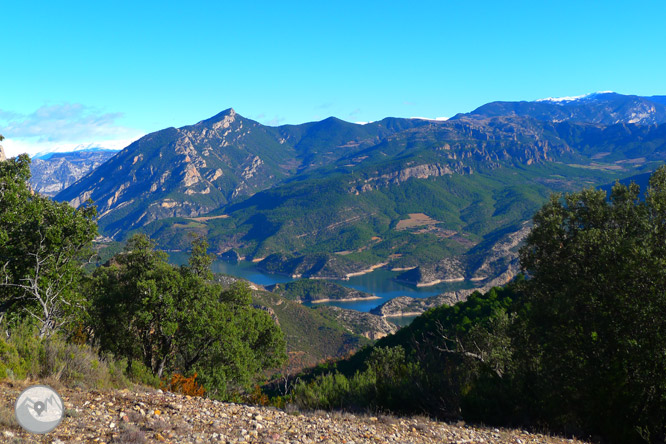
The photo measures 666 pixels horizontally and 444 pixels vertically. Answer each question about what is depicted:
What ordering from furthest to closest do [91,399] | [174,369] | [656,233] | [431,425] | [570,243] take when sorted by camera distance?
[174,369]
[570,243]
[656,233]
[431,425]
[91,399]

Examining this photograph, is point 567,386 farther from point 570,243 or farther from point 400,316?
point 400,316

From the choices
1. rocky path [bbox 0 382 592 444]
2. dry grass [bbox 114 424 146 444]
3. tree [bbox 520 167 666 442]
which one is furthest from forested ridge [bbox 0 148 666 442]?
dry grass [bbox 114 424 146 444]

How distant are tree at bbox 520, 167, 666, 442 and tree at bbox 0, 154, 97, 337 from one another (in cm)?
1767

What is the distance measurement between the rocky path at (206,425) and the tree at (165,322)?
367 inches

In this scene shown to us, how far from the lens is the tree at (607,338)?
483 inches

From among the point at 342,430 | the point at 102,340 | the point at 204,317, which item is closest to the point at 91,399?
the point at 342,430

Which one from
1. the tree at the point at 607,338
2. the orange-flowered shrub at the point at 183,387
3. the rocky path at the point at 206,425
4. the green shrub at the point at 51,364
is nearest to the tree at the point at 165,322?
the orange-flowered shrub at the point at 183,387

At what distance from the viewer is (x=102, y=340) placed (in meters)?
22.1

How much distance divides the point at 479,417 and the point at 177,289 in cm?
1589

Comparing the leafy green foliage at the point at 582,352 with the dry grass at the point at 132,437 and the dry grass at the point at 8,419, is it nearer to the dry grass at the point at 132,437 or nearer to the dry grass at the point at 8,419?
the dry grass at the point at 132,437

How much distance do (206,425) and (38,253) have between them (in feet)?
32.3

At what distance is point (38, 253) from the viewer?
588 inches

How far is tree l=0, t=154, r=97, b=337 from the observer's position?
15031mm

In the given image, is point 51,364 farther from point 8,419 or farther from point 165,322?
point 165,322
